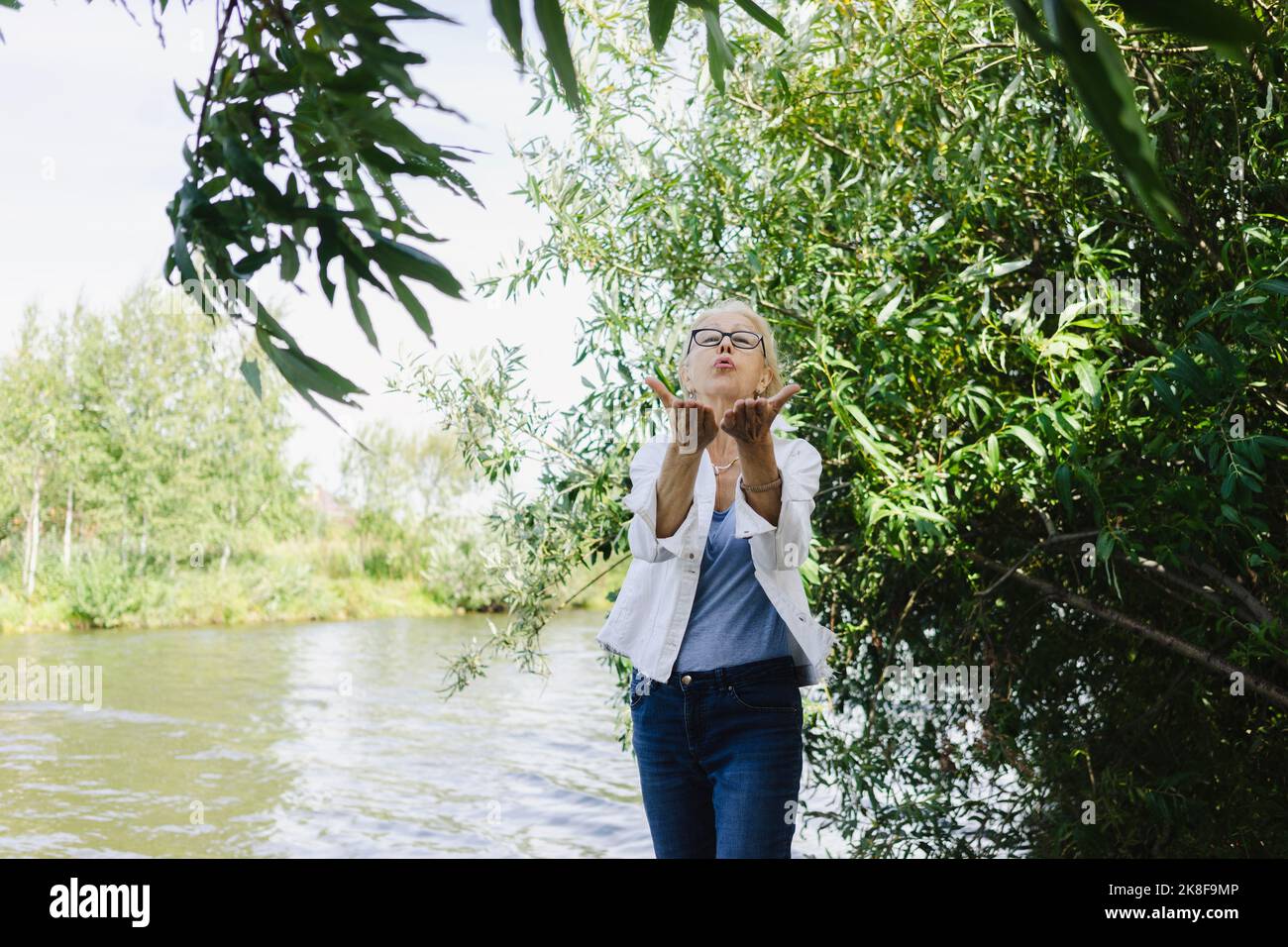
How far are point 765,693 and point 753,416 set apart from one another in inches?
20.4

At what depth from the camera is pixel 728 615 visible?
218cm

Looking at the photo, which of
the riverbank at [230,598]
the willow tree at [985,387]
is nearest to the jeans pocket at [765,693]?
the willow tree at [985,387]

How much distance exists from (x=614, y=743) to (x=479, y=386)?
7.36 m

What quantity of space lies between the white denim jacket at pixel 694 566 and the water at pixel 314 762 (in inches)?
80.1

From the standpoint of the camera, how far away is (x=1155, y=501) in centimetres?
306

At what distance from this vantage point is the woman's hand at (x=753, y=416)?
1.96m

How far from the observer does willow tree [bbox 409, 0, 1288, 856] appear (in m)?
3.09

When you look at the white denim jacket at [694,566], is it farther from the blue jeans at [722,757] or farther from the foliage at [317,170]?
the foliage at [317,170]

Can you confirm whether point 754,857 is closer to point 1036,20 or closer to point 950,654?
point 1036,20

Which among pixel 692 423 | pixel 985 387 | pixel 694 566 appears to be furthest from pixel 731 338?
pixel 985 387

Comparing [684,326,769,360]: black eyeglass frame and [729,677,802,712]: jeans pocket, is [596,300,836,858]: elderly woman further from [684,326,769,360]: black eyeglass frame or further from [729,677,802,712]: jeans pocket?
[684,326,769,360]: black eyeglass frame

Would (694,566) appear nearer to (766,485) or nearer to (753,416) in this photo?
(766,485)

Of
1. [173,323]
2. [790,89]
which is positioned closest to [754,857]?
[790,89]
